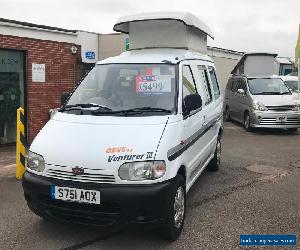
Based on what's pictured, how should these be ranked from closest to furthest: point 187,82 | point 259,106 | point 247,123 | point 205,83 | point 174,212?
point 174,212, point 187,82, point 205,83, point 259,106, point 247,123

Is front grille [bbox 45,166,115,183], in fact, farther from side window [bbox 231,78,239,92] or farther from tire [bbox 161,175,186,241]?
side window [bbox 231,78,239,92]

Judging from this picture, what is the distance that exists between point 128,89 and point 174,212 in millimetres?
1760

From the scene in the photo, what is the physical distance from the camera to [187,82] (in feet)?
18.1

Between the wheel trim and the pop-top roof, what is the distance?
314 centimetres

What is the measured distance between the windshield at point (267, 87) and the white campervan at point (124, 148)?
27.5ft

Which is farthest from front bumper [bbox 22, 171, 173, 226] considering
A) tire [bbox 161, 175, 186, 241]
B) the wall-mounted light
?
the wall-mounted light

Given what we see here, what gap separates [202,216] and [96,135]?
1.95m

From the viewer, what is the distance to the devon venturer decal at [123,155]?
13.4 ft

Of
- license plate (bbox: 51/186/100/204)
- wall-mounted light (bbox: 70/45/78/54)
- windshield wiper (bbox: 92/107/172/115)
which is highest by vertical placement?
wall-mounted light (bbox: 70/45/78/54)

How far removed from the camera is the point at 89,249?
4.31 meters

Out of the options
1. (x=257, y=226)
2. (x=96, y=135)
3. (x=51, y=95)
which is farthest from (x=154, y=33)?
(x=51, y=95)

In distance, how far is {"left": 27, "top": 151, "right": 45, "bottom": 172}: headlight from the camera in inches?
171

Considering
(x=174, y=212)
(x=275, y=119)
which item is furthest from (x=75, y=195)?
(x=275, y=119)

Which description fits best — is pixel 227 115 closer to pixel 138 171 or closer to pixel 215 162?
pixel 215 162
